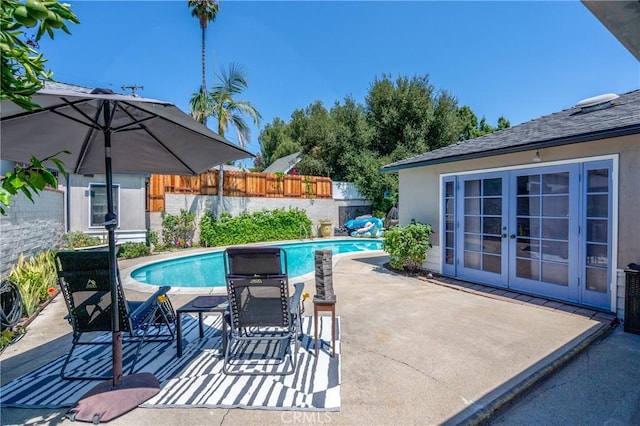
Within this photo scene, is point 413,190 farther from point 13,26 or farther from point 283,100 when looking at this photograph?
point 283,100

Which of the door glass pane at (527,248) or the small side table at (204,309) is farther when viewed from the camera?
the door glass pane at (527,248)

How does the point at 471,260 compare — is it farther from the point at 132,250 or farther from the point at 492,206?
the point at 132,250

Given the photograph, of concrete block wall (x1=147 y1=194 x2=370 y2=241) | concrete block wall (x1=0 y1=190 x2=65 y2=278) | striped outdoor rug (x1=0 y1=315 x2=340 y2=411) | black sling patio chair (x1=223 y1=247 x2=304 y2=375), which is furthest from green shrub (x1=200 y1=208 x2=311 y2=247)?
black sling patio chair (x1=223 y1=247 x2=304 y2=375)

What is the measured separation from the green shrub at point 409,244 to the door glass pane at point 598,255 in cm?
313

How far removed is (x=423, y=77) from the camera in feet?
64.0

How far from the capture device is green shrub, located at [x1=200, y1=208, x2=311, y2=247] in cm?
1453

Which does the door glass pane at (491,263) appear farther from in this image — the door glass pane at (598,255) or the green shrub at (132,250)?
the green shrub at (132,250)

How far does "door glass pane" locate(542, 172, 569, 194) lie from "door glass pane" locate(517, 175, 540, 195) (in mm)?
123

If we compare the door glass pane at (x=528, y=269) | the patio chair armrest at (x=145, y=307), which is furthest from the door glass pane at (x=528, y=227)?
the patio chair armrest at (x=145, y=307)

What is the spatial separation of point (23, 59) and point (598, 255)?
7.20m

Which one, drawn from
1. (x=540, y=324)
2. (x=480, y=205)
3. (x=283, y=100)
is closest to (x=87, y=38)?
(x=480, y=205)

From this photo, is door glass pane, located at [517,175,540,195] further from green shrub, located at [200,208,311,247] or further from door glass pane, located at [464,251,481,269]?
green shrub, located at [200,208,311,247]

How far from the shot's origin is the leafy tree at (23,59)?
57.4 inches

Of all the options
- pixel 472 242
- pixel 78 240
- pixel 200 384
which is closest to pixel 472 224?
pixel 472 242
